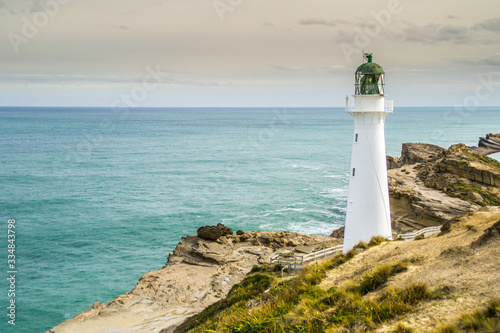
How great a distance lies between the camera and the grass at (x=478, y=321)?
322 inches

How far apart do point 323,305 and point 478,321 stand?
4.07 m

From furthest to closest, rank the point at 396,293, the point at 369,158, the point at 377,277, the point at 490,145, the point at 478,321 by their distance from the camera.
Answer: the point at 490,145
the point at 369,158
the point at 377,277
the point at 396,293
the point at 478,321

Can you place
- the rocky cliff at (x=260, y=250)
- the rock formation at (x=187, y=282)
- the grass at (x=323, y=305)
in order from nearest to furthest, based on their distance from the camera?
1. the grass at (x=323, y=305)
2. the rocky cliff at (x=260, y=250)
3. the rock formation at (x=187, y=282)

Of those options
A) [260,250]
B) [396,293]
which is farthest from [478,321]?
[260,250]

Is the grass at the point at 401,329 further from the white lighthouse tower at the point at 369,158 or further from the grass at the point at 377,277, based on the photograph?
the white lighthouse tower at the point at 369,158

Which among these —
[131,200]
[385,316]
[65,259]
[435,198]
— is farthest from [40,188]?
[385,316]

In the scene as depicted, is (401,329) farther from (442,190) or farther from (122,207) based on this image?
(122,207)

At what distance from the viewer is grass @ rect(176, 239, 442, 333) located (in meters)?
10.2

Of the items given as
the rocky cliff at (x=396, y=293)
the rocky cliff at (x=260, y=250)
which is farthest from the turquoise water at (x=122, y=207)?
the rocky cliff at (x=396, y=293)

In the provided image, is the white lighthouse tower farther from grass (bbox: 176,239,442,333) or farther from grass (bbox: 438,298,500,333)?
grass (bbox: 438,298,500,333)

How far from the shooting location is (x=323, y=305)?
11609 millimetres

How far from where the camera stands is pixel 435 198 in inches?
1300

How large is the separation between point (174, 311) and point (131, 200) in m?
27.4

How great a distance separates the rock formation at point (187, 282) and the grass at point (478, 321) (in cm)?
1486
